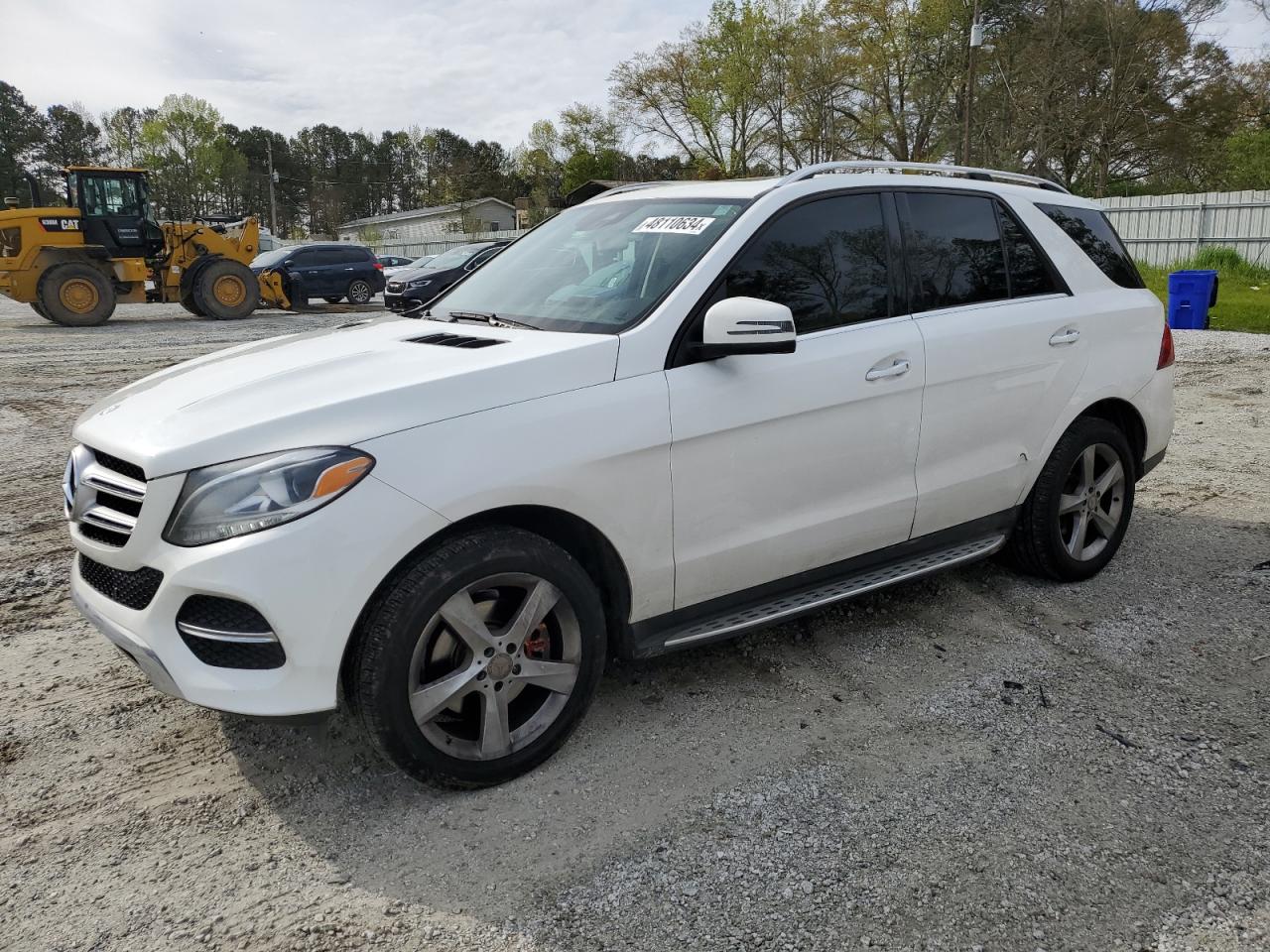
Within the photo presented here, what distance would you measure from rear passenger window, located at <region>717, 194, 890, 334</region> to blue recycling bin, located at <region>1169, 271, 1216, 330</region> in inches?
546

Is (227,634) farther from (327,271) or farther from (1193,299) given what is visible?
(327,271)

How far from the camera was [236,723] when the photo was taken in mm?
3305

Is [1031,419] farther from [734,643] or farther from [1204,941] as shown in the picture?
[1204,941]

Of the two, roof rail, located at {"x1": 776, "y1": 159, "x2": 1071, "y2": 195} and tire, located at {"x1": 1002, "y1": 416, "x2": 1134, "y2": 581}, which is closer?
roof rail, located at {"x1": 776, "y1": 159, "x2": 1071, "y2": 195}

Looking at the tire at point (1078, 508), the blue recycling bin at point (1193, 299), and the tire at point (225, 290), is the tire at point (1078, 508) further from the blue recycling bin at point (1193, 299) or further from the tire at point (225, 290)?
the tire at point (225, 290)

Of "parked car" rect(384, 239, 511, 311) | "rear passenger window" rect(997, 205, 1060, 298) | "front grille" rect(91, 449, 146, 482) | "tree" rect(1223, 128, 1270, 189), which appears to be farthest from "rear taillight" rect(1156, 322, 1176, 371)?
"tree" rect(1223, 128, 1270, 189)

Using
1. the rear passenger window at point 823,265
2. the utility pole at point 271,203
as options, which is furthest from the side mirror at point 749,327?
the utility pole at point 271,203

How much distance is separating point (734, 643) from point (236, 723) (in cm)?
191

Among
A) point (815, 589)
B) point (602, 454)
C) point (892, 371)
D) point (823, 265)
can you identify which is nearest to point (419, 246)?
point (823, 265)

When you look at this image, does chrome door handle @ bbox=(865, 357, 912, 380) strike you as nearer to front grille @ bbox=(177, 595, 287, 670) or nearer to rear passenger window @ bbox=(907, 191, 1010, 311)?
rear passenger window @ bbox=(907, 191, 1010, 311)

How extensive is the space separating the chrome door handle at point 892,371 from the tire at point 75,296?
1904cm

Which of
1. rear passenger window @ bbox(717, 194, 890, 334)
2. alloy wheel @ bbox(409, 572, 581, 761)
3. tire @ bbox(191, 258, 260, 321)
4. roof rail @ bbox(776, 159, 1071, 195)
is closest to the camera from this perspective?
alloy wheel @ bbox(409, 572, 581, 761)

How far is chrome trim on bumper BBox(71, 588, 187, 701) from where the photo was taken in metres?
2.54

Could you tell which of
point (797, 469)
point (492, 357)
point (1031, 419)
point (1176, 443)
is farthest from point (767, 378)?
point (1176, 443)
